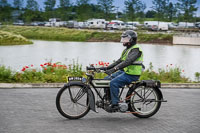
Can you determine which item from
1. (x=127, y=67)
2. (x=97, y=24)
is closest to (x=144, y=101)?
(x=127, y=67)

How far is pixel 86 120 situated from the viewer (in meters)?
6.99

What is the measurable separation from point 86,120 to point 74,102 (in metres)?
0.43

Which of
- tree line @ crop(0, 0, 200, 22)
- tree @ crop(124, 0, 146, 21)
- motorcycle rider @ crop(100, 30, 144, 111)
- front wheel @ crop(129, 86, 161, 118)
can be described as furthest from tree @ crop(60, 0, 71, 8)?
motorcycle rider @ crop(100, 30, 144, 111)

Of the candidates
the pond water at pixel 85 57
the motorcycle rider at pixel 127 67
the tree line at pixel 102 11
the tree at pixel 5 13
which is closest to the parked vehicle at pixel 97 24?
the tree line at pixel 102 11

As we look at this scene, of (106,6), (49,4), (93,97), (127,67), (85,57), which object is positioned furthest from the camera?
(49,4)

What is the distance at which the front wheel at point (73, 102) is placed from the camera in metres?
6.84

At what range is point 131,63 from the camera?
6.87 metres

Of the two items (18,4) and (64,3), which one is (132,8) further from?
(18,4)

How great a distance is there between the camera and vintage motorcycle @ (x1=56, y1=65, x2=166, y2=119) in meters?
6.83

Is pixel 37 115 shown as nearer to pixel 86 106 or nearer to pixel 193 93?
pixel 86 106

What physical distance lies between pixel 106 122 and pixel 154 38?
66632 millimetres

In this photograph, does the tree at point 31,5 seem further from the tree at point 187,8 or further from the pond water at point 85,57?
the pond water at point 85,57

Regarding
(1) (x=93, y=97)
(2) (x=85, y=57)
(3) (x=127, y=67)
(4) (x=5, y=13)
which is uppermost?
(4) (x=5, y=13)

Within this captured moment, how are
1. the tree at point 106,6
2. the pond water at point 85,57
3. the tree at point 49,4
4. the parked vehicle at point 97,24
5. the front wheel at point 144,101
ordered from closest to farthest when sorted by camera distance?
1. the front wheel at point 144,101
2. the pond water at point 85,57
3. the parked vehicle at point 97,24
4. the tree at point 106,6
5. the tree at point 49,4
